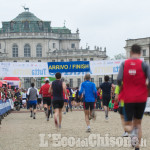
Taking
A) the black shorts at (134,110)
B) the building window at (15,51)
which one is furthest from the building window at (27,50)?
the black shorts at (134,110)

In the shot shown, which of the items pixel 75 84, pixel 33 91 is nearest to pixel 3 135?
pixel 33 91

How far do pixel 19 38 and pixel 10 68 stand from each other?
84629 millimetres

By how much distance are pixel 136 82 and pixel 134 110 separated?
57cm

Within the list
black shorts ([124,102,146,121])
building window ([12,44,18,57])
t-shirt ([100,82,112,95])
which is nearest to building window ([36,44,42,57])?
building window ([12,44,18,57])

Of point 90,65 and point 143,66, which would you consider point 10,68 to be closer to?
point 90,65

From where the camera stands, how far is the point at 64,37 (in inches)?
4892

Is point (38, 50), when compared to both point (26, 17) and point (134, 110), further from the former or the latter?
point (134, 110)

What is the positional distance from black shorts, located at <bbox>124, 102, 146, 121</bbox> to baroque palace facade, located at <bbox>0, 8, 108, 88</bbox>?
97.9m

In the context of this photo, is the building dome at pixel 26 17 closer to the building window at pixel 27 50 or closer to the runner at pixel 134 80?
the building window at pixel 27 50

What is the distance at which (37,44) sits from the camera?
386ft

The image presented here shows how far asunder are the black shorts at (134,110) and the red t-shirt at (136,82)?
118mm

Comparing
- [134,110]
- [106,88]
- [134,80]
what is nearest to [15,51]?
[106,88]

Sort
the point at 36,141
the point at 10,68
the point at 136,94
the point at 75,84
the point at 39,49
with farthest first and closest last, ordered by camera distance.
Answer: the point at 39,49
the point at 75,84
the point at 10,68
the point at 36,141
the point at 136,94

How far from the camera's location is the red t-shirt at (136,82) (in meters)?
8.42
